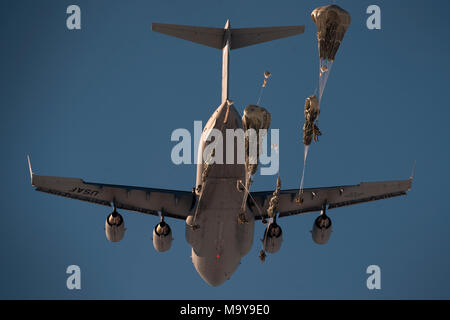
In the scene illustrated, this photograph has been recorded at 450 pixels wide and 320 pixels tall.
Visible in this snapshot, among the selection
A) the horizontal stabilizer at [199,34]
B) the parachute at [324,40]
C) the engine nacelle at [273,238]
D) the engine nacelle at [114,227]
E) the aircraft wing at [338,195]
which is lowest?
the engine nacelle at [273,238]

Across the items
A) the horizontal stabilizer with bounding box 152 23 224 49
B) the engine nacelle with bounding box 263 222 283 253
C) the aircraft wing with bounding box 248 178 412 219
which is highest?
the horizontal stabilizer with bounding box 152 23 224 49

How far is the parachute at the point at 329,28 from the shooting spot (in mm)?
20188

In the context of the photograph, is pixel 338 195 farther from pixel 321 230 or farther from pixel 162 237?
pixel 162 237

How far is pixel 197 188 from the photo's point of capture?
30219mm

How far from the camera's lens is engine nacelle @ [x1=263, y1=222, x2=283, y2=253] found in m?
34.6

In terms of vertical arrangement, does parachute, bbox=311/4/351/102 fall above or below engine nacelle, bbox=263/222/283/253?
above

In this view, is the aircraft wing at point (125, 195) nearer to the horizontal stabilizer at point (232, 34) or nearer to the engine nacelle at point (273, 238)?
the engine nacelle at point (273, 238)

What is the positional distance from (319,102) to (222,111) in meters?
6.51

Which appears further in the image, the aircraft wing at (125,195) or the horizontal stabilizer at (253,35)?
the horizontal stabilizer at (253,35)

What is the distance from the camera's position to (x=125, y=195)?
1312 inches

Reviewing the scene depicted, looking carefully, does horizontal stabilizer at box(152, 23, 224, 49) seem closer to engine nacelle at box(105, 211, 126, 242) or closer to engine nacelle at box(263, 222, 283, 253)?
engine nacelle at box(105, 211, 126, 242)

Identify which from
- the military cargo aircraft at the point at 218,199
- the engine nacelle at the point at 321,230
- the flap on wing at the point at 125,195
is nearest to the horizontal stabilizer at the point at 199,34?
the military cargo aircraft at the point at 218,199

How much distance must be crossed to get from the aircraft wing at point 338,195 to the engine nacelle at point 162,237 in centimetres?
573

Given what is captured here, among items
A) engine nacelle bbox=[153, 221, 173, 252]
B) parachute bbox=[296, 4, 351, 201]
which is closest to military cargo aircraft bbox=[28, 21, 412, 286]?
engine nacelle bbox=[153, 221, 173, 252]
